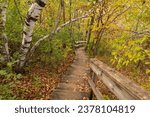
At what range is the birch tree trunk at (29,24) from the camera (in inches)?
270

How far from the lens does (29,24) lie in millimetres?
7180

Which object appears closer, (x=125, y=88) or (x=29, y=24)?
(x=125, y=88)

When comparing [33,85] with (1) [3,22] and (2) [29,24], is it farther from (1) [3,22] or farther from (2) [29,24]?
(1) [3,22]

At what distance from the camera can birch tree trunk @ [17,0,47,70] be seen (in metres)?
6.87

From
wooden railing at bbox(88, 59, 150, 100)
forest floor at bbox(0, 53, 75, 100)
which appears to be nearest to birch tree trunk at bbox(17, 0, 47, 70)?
forest floor at bbox(0, 53, 75, 100)

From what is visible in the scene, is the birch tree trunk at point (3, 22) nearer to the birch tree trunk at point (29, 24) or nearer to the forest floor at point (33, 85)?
the birch tree trunk at point (29, 24)

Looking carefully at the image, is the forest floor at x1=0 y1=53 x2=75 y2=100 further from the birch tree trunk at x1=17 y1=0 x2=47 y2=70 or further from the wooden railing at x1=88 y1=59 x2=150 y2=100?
the wooden railing at x1=88 y1=59 x2=150 y2=100

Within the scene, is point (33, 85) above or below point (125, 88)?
below

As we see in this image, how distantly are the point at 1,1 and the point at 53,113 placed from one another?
513cm

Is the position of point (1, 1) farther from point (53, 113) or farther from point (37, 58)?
point (53, 113)

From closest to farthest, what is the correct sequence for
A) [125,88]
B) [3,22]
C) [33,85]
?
[125,88] < [3,22] < [33,85]

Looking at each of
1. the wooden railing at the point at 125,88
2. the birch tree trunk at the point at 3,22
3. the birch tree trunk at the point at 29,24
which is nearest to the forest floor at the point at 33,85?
the birch tree trunk at the point at 29,24

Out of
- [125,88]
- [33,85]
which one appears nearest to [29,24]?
[33,85]

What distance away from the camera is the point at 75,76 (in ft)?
32.4
